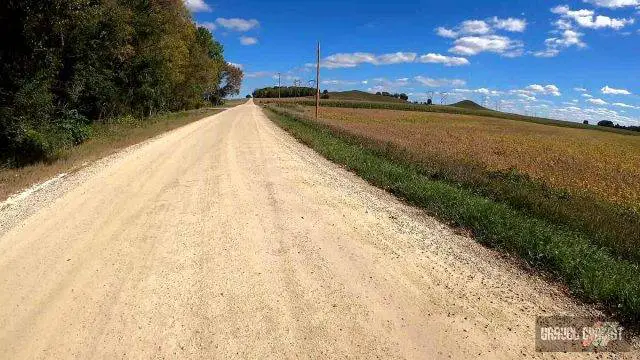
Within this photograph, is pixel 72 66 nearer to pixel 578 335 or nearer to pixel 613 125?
pixel 578 335

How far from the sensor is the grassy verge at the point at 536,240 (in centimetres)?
595

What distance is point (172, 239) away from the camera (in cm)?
744

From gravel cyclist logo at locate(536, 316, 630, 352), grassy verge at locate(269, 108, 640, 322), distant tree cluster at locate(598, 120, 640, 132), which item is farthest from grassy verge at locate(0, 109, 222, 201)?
distant tree cluster at locate(598, 120, 640, 132)

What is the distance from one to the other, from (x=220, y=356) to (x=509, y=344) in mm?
3095

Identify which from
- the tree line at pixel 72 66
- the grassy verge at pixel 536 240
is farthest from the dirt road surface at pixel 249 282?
the tree line at pixel 72 66

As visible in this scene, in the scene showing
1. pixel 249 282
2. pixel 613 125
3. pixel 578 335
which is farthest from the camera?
pixel 613 125

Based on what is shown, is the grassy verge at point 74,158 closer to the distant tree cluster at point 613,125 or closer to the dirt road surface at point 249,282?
the dirt road surface at point 249,282

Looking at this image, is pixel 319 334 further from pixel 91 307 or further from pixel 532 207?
pixel 532 207

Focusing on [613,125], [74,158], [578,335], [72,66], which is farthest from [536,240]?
[613,125]

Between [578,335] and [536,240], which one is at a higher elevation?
[536,240]

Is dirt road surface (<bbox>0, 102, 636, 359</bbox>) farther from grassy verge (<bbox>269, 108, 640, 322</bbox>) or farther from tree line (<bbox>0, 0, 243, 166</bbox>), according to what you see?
tree line (<bbox>0, 0, 243, 166</bbox>)

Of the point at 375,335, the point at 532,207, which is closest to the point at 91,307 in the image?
the point at 375,335

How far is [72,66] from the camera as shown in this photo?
22.0 metres

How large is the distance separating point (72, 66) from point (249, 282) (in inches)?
835
